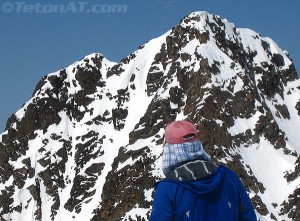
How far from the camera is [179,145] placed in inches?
195

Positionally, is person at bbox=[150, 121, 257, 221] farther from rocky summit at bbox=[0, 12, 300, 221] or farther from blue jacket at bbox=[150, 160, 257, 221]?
rocky summit at bbox=[0, 12, 300, 221]

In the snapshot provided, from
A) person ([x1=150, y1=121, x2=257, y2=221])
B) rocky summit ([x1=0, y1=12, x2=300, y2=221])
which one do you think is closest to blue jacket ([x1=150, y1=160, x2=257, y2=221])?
person ([x1=150, y1=121, x2=257, y2=221])

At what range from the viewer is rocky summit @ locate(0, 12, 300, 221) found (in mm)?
120562

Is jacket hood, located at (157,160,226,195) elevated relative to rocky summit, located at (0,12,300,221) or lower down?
lower down

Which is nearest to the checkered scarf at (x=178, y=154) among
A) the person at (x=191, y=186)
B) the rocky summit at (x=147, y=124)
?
the person at (x=191, y=186)

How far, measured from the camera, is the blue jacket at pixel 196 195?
4691 millimetres

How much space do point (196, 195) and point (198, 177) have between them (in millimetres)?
166

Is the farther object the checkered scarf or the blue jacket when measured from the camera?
the checkered scarf

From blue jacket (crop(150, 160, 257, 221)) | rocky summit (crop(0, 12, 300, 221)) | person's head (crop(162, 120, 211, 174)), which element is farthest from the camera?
rocky summit (crop(0, 12, 300, 221))

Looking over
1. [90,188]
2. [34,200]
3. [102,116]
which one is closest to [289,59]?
[102,116]

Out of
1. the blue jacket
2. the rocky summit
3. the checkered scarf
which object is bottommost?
the blue jacket

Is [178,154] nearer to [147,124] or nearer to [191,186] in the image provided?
[191,186]

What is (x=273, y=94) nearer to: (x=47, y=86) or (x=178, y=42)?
(x=178, y=42)

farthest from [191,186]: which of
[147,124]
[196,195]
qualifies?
[147,124]
